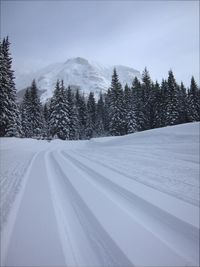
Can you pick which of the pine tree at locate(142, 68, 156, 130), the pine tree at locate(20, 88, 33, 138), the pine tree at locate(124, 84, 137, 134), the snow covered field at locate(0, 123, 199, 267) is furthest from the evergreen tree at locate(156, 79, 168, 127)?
the snow covered field at locate(0, 123, 199, 267)

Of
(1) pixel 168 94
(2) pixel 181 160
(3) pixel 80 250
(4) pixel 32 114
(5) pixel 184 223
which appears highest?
(1) pixel 168 94

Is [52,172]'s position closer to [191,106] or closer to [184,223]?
[184,223]

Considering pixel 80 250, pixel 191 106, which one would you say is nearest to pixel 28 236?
pixel 80 250

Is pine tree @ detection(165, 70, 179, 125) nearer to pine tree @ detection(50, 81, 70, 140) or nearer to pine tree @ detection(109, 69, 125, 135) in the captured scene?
pine tree @ detection(109, 69, 125, 135)

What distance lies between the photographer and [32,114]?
163ft

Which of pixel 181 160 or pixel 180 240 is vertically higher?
pixel 181 160

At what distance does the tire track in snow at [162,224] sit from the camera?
9.09ft

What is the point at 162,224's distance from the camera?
3395 millimetres

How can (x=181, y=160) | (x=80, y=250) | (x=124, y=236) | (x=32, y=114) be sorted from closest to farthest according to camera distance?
(x=80, y=250)
(x=124, y=236)
(x=181, y=160)
(x=32, y=114)

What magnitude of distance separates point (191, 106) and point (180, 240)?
2061 inches

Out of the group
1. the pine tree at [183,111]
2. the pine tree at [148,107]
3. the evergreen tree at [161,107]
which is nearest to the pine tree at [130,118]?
the pine tree at [148,107]

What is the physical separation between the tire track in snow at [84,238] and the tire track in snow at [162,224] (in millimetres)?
724

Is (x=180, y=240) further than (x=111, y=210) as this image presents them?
No

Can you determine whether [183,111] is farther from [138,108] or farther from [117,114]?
[117,114]
